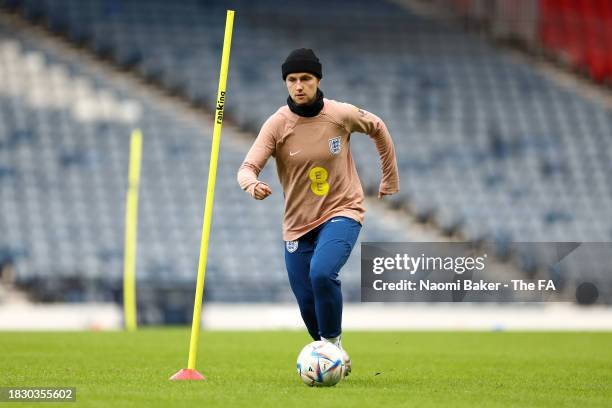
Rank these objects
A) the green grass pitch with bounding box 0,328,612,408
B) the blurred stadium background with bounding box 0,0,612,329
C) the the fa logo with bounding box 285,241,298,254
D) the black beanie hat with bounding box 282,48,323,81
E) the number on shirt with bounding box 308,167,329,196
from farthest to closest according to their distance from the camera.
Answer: the blurred stadium background with bounding box 0,0,612,329 < the the fa logo with bounding box 285,241,298,254 < the number on shirt with bounding box 308,167,329,196 < the black beanie hat with bounding box 282,48,323,81 < the green grass pitch with bounding box 0,328,612,408

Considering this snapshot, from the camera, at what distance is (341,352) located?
7.60 meters

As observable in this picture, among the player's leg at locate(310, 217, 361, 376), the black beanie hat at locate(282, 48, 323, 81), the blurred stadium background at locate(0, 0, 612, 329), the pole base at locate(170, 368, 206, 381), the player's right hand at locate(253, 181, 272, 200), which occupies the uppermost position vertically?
the blurred stadium background at locate(0, 0, 612, 329)

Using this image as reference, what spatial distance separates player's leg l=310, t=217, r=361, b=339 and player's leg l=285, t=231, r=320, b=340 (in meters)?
0.12

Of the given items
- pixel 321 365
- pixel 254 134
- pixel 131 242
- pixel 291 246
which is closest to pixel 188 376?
→ pixel 321 365

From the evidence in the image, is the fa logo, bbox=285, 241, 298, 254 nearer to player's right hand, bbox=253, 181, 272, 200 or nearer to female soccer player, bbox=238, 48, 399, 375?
female soccer player, bbox=238, 48, 399, 375

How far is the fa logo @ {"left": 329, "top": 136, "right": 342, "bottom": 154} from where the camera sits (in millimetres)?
7969

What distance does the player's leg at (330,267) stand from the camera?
25.2 feet

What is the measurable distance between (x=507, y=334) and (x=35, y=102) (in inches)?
466

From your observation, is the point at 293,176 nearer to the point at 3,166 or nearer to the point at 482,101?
the point at 3,166

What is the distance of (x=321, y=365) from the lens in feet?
24.5

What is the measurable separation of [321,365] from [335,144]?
4.85 feet

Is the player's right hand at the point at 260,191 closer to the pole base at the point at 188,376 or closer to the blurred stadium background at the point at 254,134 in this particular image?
the pole base at the point at 188,376

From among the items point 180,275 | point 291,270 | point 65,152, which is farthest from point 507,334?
point 65,152

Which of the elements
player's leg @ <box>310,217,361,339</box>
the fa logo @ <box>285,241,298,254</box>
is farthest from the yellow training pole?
player's leg @ <box>310,217,361,339</box>
